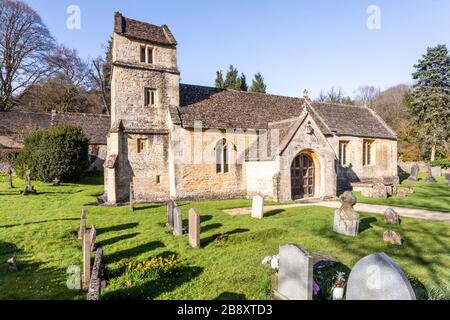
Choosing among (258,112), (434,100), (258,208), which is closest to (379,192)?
(258,112)

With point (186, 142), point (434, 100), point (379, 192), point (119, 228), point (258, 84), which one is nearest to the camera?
point (119, 228)

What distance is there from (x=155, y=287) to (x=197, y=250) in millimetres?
2639

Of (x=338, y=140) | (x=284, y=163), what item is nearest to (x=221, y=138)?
(x=284, y=163)

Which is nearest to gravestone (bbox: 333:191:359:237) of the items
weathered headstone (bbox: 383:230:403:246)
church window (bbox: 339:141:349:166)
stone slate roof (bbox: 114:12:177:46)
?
weathered headstone (bbox: 383:230:403:246)

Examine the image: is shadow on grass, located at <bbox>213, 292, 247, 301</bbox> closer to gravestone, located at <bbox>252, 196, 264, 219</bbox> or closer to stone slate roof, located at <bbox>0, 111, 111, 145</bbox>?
gravestone, located at <bbox>252, 196, 264, 219</bbox>

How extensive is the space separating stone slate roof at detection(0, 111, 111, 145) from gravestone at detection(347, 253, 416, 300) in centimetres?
3320

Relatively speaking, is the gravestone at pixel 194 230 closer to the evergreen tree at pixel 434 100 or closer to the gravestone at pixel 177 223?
the gravestone at pixel 177 223

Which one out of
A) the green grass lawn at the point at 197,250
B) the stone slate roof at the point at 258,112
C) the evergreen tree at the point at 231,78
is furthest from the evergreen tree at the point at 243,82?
the green grass lawn at the point at 197,250

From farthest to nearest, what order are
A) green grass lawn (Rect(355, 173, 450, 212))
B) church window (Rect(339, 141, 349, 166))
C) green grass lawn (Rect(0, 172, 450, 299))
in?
church window (Rect(339, 141, 349, 166)), green grass lawn (Rect(355, 173, 450, 212)), green grass lawn (Rect(0, 172, 450, 299))

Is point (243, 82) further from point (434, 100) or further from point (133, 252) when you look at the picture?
point (133, 252)

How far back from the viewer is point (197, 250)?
9.09 m

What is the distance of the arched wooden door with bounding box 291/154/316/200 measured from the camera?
1950 centimetres

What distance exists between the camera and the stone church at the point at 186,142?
18203 millimetres

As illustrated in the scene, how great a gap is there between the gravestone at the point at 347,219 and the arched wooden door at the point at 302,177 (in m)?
8.17
